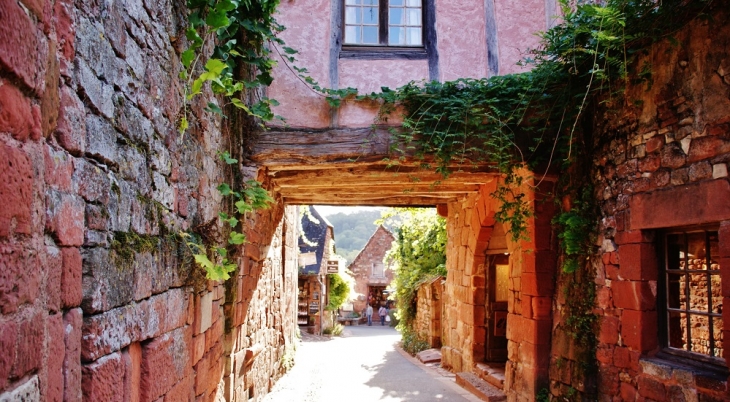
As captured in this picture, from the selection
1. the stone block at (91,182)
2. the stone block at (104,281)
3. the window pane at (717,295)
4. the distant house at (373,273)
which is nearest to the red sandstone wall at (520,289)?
the window pane at (717,295)

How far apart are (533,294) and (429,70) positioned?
8.10 feet

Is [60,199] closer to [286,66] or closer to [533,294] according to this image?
[286,66]

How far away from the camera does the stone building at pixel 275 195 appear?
5.38ft

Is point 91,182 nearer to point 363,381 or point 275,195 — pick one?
point 275,195

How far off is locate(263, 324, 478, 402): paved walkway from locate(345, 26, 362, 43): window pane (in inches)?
182

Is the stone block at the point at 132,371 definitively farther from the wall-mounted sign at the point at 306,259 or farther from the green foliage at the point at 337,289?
the green foliage at the point at 337,289

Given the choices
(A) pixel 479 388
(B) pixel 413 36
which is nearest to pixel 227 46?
(B) pixel 413 36

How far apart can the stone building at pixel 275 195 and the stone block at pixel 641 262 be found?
1 centimetres

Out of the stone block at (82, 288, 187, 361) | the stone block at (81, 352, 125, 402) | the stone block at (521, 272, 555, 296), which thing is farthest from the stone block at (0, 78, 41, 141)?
the stone block at (521, 272, 555, 296)

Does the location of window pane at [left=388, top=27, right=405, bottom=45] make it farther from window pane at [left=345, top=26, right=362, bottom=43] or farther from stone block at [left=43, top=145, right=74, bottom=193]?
stone block at [left=43, top=145, right=74, bottom=193]

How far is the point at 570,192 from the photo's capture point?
5484mm

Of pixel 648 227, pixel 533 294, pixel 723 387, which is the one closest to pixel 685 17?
pixel 648 227

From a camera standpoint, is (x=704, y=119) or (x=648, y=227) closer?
(x=704, y=119)

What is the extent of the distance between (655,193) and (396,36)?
281 cm
